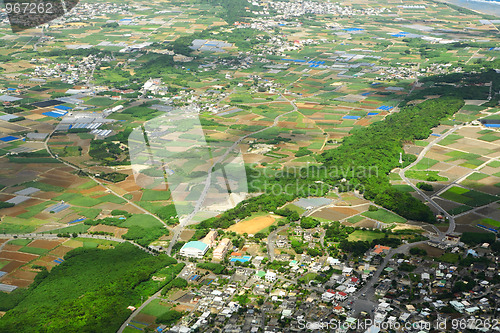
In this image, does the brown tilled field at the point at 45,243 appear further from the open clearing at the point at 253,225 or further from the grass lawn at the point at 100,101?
the grass lawn at the point at 100,101

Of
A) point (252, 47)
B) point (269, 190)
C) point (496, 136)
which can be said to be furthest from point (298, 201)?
point (252, 47)

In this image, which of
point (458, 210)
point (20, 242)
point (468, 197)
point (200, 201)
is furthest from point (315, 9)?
point (20, 242)

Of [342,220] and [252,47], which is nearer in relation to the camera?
[342,220]

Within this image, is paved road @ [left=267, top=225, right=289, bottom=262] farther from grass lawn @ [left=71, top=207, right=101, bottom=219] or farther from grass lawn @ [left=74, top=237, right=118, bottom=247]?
grass lawn @ [left=71, top=207, right=101, bottom=219]

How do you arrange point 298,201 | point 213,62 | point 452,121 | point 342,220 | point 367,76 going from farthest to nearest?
point 213,62 → point 367,76 → point 452,121 → point 298,201 → point 342,220

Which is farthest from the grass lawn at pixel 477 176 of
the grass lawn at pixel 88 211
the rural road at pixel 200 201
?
the grass lawn at pixel 88 211

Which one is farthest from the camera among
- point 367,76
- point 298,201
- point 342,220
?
point 367,76

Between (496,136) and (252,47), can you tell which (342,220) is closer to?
(496,136)
